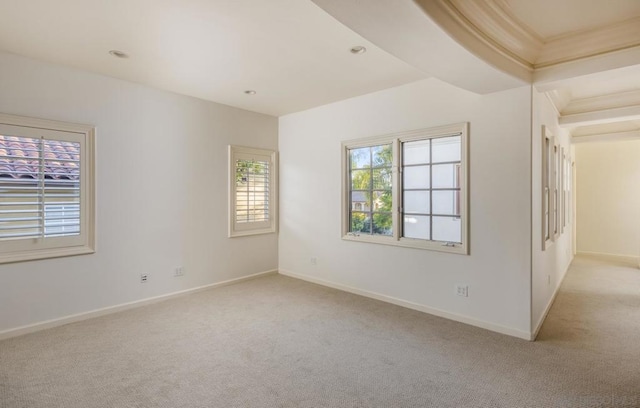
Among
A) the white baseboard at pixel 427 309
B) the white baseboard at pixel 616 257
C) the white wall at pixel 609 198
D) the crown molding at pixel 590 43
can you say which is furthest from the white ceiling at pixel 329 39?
the white baseboard at pixel 616 257

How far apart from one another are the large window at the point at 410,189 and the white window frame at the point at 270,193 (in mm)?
1398

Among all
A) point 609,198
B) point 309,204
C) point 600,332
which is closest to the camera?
point 600,332

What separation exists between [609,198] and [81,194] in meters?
9.57

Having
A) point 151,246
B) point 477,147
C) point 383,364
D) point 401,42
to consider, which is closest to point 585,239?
point 477,147

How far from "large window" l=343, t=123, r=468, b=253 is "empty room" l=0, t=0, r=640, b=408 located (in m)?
0.03

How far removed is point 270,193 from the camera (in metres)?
5.49

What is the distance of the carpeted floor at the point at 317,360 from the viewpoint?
2.21 metres

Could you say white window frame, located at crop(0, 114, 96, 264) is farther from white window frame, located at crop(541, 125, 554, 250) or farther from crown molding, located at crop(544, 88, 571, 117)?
crown molding, located at crop(544, 88, 571, 117)

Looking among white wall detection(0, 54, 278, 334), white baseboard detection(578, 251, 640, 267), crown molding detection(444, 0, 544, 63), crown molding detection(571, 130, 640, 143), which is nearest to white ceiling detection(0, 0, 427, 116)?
white wall detection(0, 54, 278, 334)

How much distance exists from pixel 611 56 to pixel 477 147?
1.21m

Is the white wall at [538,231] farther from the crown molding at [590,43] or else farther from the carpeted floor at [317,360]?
the crown molding at [590,43]

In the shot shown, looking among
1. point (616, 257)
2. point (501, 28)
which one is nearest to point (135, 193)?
point (501, 28)

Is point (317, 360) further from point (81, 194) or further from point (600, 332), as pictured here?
point (81, 194)

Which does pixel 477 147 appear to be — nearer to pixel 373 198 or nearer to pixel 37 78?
pixel 373 198
